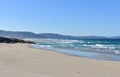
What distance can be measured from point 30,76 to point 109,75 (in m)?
3.03

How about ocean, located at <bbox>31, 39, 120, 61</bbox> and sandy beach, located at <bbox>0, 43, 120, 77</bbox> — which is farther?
ocean, located at <bbox>31, 39, 120, 61</bbox>

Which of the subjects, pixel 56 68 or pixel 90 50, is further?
pixel 90 50

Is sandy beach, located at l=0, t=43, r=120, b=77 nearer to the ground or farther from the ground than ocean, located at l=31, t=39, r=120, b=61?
farther from the ground

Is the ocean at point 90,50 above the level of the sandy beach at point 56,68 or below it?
below

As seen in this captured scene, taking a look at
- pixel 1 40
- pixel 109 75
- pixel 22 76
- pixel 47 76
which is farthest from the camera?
pixel 1 40

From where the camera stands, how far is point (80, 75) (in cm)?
902

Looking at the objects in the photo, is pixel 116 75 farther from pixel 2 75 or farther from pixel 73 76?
pixel 2 75

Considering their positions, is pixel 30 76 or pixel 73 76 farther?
pixel 73 76

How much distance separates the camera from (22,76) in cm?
800

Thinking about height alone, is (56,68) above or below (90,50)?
above

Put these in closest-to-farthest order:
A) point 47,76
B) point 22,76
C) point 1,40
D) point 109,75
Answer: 1. point 22,76
2. point 47,76
3. point 109,75
4. point 1,40

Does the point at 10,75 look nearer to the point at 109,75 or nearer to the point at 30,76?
the point at 30,76

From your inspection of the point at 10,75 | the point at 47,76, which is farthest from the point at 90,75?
the point at 10,75

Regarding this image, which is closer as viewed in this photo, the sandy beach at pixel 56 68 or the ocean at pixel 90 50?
the sandy beach at pixel 56 68
